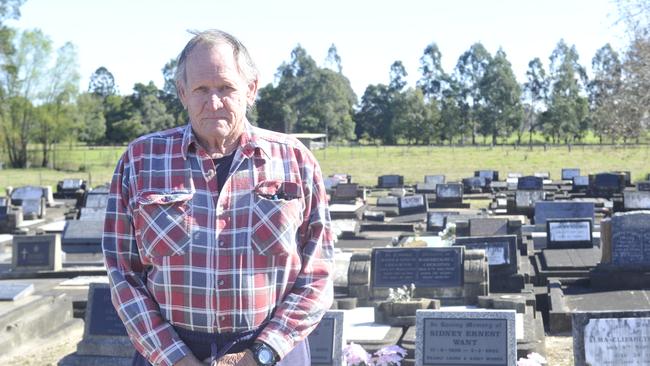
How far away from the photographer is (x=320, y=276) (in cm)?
288

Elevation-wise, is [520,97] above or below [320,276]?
above

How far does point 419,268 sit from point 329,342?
3.58 m

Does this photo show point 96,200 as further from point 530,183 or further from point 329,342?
point 329,342

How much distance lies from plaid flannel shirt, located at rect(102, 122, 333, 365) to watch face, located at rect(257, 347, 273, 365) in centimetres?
2

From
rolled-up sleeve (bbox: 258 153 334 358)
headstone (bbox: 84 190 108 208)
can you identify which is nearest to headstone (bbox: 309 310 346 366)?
rolled-up sleeve (bbox: 258 153 334 358)

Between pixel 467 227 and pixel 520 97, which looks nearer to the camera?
pixel 467 227

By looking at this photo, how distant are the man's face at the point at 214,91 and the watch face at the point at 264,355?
2.14ft

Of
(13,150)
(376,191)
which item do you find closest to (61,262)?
(376,191)

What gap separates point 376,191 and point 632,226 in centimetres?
2166

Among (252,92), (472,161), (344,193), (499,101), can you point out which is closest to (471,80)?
(499,101)

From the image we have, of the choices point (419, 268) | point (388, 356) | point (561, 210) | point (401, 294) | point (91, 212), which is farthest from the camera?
point (91, 212)

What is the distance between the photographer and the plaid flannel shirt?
8.90 feet

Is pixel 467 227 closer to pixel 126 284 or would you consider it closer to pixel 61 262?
pixel 61 262

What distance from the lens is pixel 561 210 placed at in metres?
18.4
